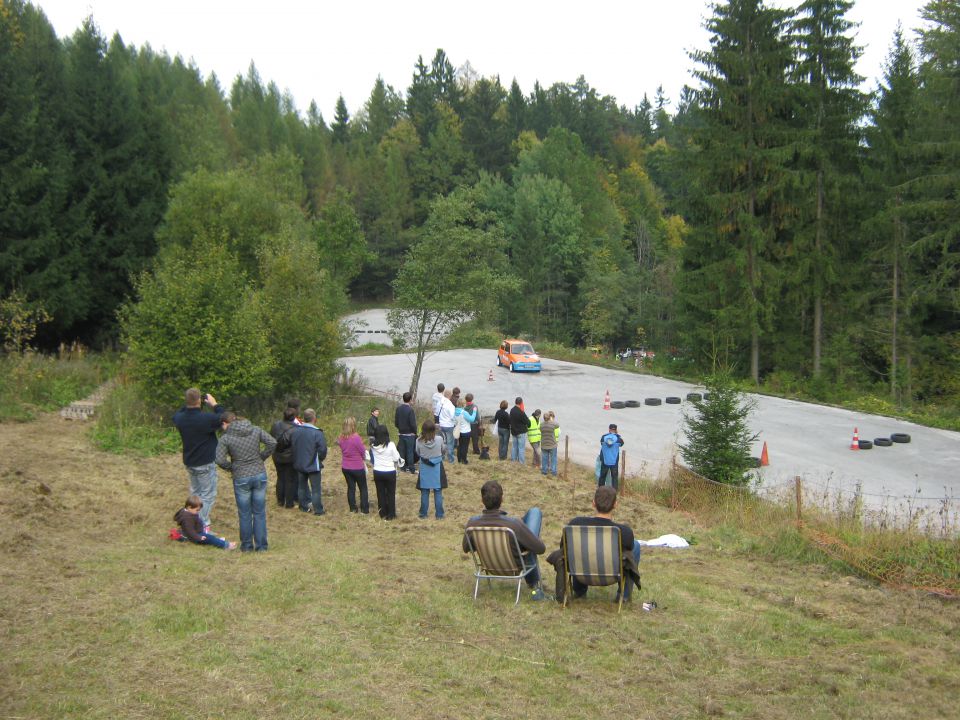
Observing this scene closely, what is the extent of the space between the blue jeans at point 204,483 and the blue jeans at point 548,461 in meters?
9.24

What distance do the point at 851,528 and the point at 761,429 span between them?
1452 centimetres

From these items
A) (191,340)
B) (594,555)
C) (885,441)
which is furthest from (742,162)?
(594,555)

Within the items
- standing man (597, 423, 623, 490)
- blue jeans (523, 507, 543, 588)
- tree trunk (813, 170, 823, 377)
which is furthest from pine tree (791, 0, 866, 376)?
blue jeans (523, 507, 543, 588)

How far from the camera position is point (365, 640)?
21.5ft

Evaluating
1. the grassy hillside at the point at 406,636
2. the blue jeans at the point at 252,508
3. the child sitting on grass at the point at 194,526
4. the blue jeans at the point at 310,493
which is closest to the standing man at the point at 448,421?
the blue jeans at the point at 310,493

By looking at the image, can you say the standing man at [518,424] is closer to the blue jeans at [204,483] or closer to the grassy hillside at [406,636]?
the grassy hillside at [406,636]

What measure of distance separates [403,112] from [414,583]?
111m

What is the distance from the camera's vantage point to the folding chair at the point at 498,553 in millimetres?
7574

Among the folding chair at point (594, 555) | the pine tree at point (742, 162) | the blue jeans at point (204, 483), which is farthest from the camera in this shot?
the pine tree at point (742, 162)

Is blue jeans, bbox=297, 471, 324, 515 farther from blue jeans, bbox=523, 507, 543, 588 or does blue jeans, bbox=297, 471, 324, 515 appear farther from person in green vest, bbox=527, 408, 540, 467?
person in green vest, bbox=527, 408, 540, 467

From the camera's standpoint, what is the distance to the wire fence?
31.1 ft

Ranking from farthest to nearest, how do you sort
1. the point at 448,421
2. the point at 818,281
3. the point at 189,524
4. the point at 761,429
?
the point at 818,281 < the point at 761,429 < the point at 448,421 < the point at 189,524

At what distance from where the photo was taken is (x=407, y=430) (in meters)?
14.6

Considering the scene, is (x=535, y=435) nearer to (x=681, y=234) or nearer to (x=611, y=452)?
(x=611, y=452)
